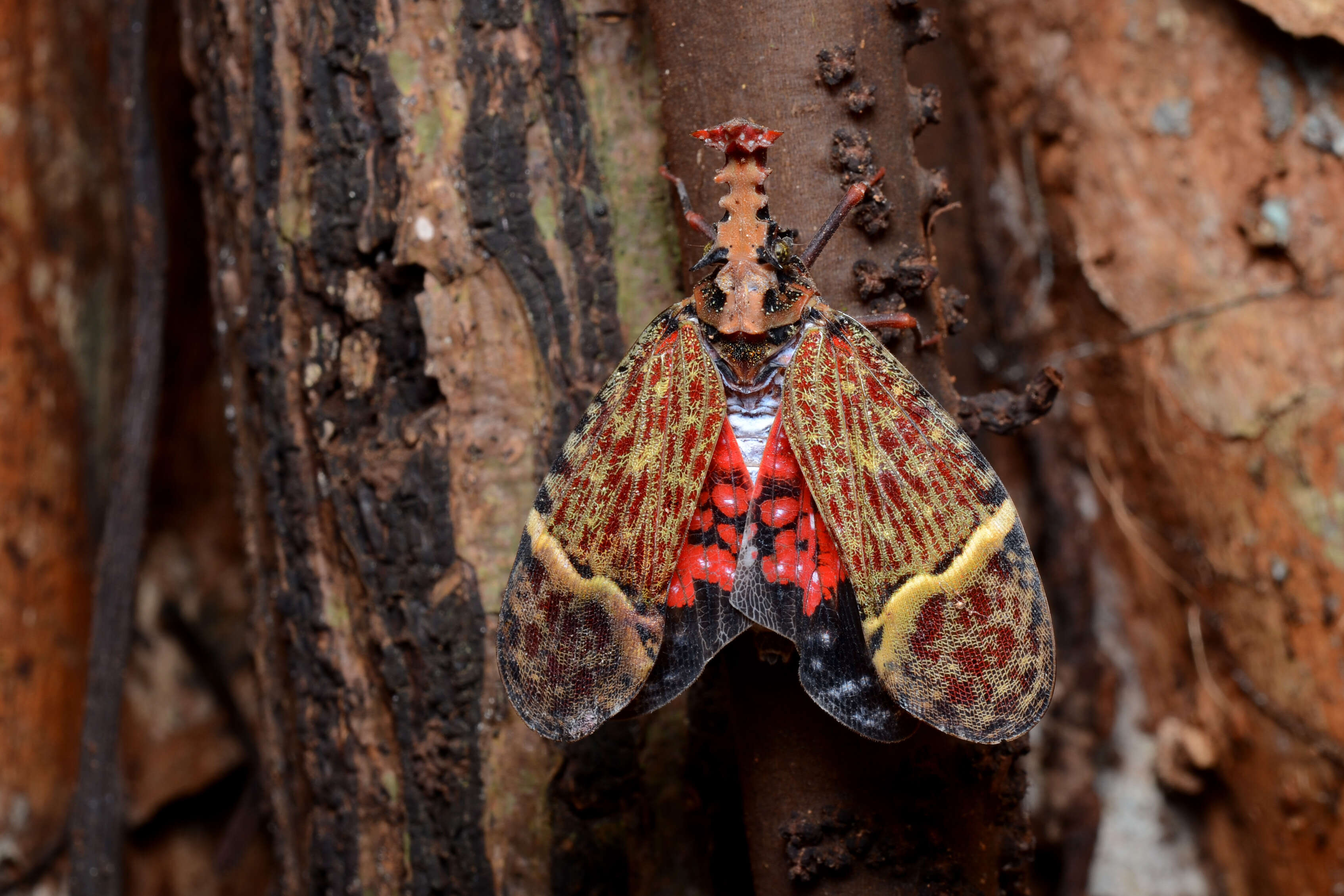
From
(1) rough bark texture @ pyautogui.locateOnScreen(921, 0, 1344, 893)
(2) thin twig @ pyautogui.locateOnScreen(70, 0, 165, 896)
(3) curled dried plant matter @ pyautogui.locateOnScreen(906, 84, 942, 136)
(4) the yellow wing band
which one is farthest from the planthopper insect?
(2) thin twig @ pyautogui.locateOnScreen(70, 0, 165, 896)

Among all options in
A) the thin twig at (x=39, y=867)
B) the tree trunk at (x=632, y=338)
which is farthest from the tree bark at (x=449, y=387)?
the thin twig at (x=39, y=867)

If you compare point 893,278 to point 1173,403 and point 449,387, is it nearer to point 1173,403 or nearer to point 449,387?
point 449,387

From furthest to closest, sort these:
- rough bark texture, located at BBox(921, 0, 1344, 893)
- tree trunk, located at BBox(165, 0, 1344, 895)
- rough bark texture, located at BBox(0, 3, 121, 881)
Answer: rough bark texture, located at BBox(0, 3, 121, 881) < rough bark texture, located at BBox(921, 0, 1344, 893) < tree trunk, located at BBox(165, 0, 1344, 895)

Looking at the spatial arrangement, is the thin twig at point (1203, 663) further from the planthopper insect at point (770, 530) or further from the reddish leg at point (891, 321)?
the reddish leg at point (891, 321)

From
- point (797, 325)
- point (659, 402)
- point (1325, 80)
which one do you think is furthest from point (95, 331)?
point (1325, 80)

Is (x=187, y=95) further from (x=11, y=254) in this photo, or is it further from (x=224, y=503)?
(x=224, y=503)

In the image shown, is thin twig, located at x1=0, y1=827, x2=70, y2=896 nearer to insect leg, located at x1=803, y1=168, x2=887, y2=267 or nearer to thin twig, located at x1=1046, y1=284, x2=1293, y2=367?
insect leg, located at x1=803, y1=168, x2=887, y2=267
